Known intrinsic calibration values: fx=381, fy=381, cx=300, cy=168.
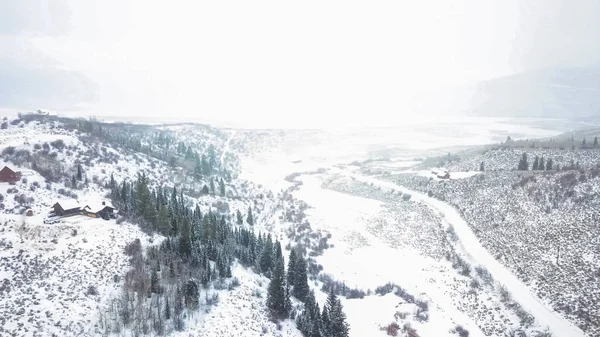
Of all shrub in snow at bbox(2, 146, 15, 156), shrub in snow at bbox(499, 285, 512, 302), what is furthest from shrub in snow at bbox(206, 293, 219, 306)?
shrub in snow at bbox(2, 146, 15, 156)

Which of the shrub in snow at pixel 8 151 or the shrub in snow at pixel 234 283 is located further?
the shrub in snow at pixel 8 151

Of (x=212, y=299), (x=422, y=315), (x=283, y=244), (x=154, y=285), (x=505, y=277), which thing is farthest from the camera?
(x=283, y=244)

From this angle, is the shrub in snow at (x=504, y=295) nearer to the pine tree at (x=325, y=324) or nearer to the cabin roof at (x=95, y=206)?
the pine tree at (x=325, y=324)

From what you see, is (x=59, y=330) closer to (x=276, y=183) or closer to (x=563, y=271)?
(x=563, y=271)

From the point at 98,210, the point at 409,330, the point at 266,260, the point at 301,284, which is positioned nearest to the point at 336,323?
the point at 301,284

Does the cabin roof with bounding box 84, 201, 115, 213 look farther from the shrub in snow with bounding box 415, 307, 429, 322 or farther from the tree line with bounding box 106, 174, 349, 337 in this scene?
the shrub in snow with bounding box 415, 307, 429, 322

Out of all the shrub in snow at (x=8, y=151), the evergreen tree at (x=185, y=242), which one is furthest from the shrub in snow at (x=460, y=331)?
the shrub in snow at (x=8, y=151)

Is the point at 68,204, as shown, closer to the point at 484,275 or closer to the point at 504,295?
the point at 504,295

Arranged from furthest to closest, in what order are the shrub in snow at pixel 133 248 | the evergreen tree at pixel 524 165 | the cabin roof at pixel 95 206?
the evergreen tree at pixel 524 165
the cabin roof at pixel 95 206
the shrub in snow at pixel 133 248

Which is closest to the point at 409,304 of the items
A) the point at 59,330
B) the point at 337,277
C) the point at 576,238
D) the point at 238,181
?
the point at 337,277
